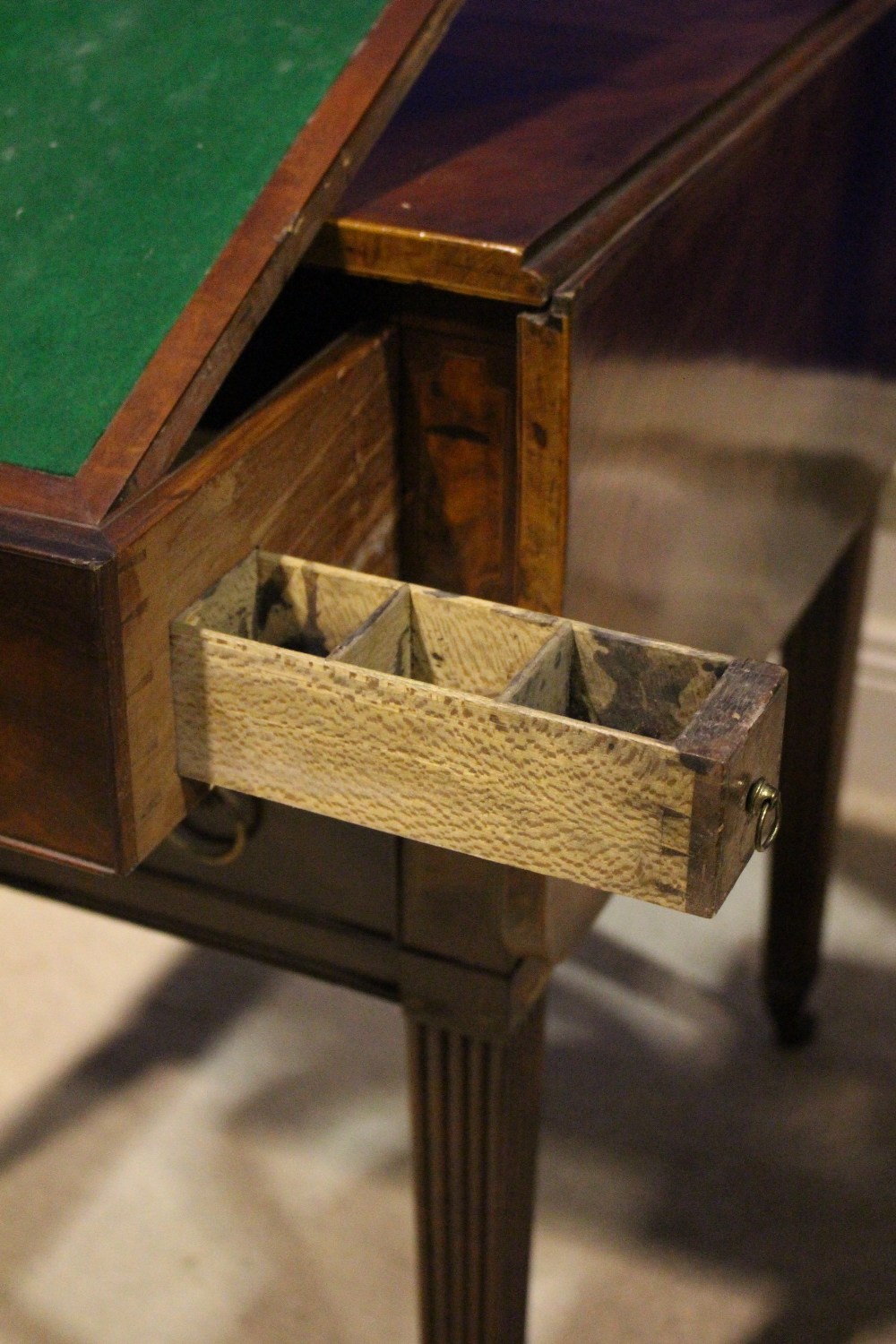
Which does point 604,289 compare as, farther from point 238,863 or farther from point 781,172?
point 238,863

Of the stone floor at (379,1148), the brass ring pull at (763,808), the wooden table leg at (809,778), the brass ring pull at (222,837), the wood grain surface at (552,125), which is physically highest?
the wood grain surface at (552,125)

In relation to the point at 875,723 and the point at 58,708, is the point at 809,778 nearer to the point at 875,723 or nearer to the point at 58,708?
the point at 875,723

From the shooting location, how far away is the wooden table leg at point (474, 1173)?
0.94 metres

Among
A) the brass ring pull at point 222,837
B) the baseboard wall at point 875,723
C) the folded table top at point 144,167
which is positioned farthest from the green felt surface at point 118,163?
the baseboard wall at point 875,723

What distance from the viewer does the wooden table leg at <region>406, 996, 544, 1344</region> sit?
3.09 feet

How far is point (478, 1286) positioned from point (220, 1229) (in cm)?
43

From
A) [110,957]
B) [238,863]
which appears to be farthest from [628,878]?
[110,957]

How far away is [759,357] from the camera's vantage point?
3.18ft

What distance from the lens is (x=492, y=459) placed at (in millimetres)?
797

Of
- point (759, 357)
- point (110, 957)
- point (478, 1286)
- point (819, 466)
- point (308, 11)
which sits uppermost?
point (308, 11)

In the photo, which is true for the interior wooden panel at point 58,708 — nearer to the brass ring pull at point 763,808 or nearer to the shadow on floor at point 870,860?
the brass ring pull at point 763,808

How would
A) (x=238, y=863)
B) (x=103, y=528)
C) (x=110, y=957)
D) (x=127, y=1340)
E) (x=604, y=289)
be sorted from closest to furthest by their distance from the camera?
(x=103, y=528) → (x=604, y=289) → (x=238, y=863) → (x=127, y=1340) → (x=110, y=957)

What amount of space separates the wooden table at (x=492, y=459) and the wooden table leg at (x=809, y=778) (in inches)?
10.1

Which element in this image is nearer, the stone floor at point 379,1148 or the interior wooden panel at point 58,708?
the interior wooden panel at point 58,708
